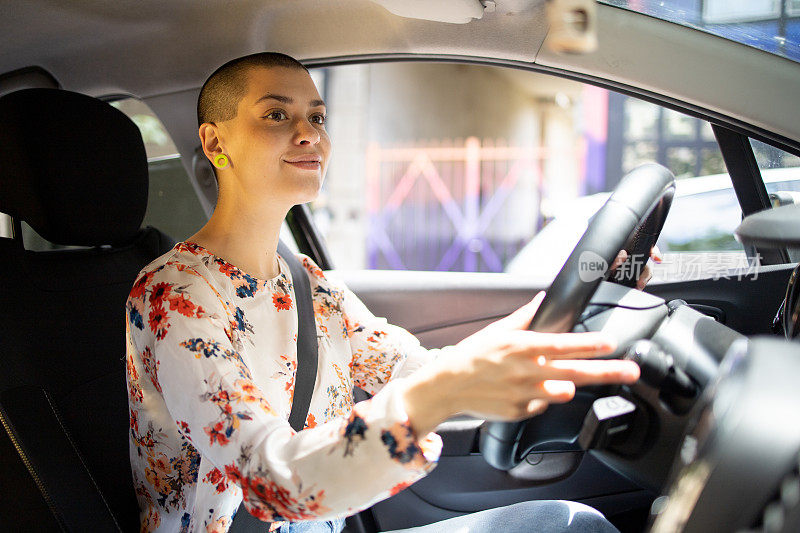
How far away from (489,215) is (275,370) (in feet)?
21.3

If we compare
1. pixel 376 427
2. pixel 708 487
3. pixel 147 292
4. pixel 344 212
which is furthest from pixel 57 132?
pixel 344 212

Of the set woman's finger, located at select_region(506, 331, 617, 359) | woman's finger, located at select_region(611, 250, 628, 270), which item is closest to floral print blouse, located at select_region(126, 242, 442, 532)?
woman's finger, located at select_region(506, 331, 617, 359)

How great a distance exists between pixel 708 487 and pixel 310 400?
0.72m

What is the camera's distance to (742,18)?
124 cm

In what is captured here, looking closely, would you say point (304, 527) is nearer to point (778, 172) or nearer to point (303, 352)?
point (303, 352)

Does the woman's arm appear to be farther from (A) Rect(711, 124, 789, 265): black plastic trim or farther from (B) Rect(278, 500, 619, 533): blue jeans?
(A) Rect(711, 124, 789, 265): black plastic trim

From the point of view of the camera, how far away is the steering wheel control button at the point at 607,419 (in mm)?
954

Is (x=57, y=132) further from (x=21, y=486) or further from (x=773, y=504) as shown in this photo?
(x=773, y=504)

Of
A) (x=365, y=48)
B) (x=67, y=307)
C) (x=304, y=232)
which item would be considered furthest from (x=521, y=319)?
(x=304, y=232)

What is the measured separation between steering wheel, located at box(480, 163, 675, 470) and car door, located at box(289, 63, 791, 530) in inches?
3.0

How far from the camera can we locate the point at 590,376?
785 mm

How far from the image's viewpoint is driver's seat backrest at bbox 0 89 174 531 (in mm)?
1148

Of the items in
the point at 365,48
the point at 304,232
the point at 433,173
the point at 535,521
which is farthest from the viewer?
the point at 433,173

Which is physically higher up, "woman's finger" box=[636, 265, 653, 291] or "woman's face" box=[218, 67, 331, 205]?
"woman's face" box=[218, 67, 331, 205]
